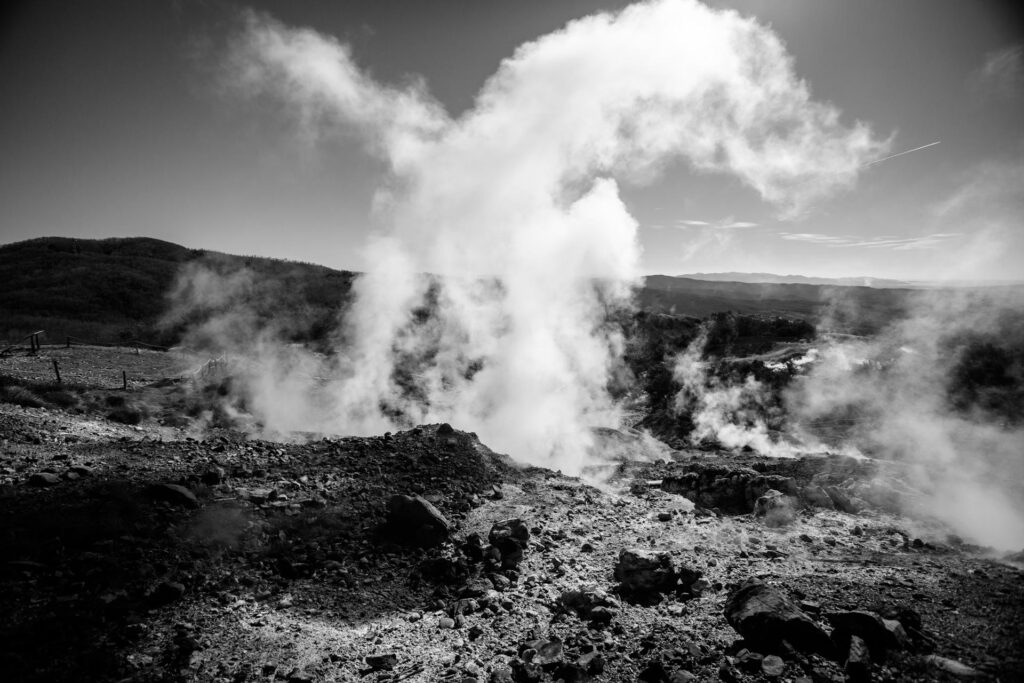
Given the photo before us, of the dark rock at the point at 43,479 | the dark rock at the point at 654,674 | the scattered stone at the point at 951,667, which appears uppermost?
the dark rock at the point at 43,479

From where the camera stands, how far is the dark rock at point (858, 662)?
14.7 ft

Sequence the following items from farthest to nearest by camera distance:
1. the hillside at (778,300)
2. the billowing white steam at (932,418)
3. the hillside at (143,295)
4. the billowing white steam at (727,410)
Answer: the hillside at (778,300) < the hillside at (143,295) < the billowing white steam at (727,410) < the billowing white steam at (932,418)

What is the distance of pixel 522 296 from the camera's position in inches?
856

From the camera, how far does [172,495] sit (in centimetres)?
739

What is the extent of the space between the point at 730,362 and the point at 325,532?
23.5 metres

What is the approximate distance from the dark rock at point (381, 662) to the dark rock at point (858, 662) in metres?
4.99

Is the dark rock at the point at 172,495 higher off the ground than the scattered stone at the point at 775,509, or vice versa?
the dark rock at the point at 172,495

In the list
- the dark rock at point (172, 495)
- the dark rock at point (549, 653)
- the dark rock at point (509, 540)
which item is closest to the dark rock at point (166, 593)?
the dark rock at point (172, 495)

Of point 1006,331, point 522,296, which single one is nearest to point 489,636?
point 522,296

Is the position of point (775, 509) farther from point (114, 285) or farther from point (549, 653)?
point (114, 285)

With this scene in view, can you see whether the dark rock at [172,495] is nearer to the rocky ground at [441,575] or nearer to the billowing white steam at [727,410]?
the rocky ground at [441,575]

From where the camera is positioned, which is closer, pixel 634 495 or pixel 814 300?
pixel 634 495

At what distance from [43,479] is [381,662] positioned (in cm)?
715

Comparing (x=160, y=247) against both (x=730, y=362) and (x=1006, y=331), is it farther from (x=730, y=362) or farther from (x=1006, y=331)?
(x=1006, y=331)
